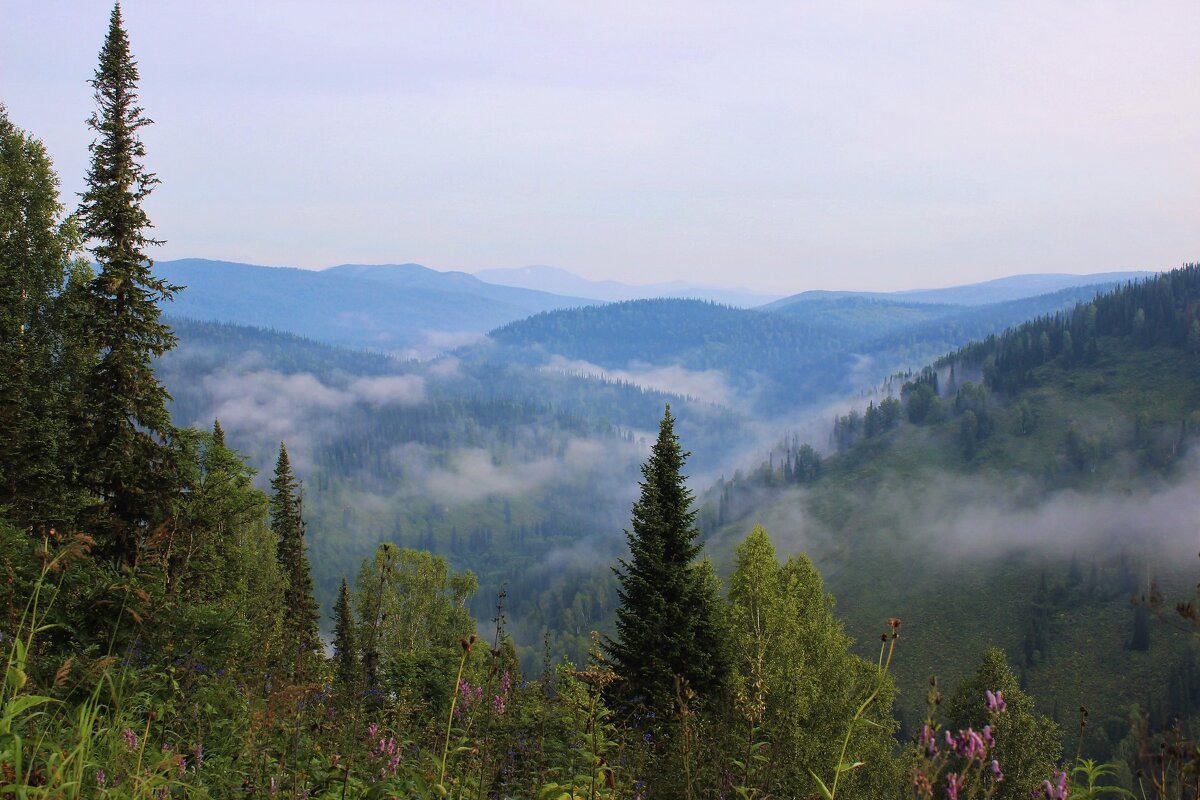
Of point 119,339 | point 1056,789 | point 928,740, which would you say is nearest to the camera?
point 928,740

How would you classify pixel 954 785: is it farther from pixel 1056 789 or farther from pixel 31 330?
pixel 31 330

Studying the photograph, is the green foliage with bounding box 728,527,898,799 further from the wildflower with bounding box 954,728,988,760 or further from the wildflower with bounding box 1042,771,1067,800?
the wildflower with bounding box 954,728,988,760

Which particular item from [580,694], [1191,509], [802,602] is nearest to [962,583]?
[1191,509]

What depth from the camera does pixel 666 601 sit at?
81.7 feet

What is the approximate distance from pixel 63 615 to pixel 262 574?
32359mm

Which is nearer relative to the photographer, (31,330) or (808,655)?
(31,330)

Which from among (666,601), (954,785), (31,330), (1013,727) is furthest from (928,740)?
(1013,727)

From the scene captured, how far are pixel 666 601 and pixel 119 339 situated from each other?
1698 cm

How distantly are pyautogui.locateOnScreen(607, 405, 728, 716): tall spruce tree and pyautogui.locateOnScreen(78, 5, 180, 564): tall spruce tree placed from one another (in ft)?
44.1

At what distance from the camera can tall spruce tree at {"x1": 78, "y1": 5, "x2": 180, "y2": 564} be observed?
20.8 meters

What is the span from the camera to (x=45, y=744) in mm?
4492

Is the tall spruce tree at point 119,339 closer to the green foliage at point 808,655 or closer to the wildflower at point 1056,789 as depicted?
the green foliage at point 808,655

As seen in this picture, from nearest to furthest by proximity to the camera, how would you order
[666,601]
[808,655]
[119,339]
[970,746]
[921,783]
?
[921,783]
[970,746]
[119,339]
[666,601]
[808,655]

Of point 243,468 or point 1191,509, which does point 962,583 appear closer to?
point 1191,509
